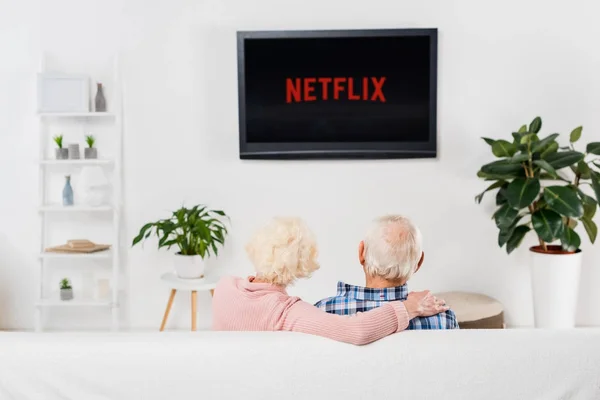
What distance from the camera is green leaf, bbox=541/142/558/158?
3.89 meters

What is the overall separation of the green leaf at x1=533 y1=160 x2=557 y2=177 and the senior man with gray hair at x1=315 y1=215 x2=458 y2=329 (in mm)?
1810

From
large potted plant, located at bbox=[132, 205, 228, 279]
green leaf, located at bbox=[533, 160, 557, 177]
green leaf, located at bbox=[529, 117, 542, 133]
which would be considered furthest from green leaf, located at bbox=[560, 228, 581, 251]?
large potted plant, located at bbox=[132, 205, 228, 279]

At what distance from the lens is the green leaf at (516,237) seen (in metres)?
4.10

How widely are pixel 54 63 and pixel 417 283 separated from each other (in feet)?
8.38

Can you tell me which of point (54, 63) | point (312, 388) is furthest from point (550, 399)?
point (54, 63)

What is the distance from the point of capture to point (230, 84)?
14.5 feet

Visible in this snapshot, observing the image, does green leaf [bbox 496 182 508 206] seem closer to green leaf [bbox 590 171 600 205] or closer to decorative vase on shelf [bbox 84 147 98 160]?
green leaf [bbox 590 171 600 205]

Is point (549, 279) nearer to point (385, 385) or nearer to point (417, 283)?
point (417, 283)

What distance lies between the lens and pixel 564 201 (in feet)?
12.4

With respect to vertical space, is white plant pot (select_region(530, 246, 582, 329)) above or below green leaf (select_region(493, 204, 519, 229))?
below

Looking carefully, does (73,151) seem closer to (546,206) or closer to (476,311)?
(476,311)

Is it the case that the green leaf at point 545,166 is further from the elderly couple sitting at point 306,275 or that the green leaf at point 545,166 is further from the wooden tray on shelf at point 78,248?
the wooden tray on shelf at point 78,248

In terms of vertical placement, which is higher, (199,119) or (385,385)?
(199,119)

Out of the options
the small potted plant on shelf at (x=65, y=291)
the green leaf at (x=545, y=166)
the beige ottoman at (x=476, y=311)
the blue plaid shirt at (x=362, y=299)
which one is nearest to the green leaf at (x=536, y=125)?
the green leaf at (x=545, y=166)
